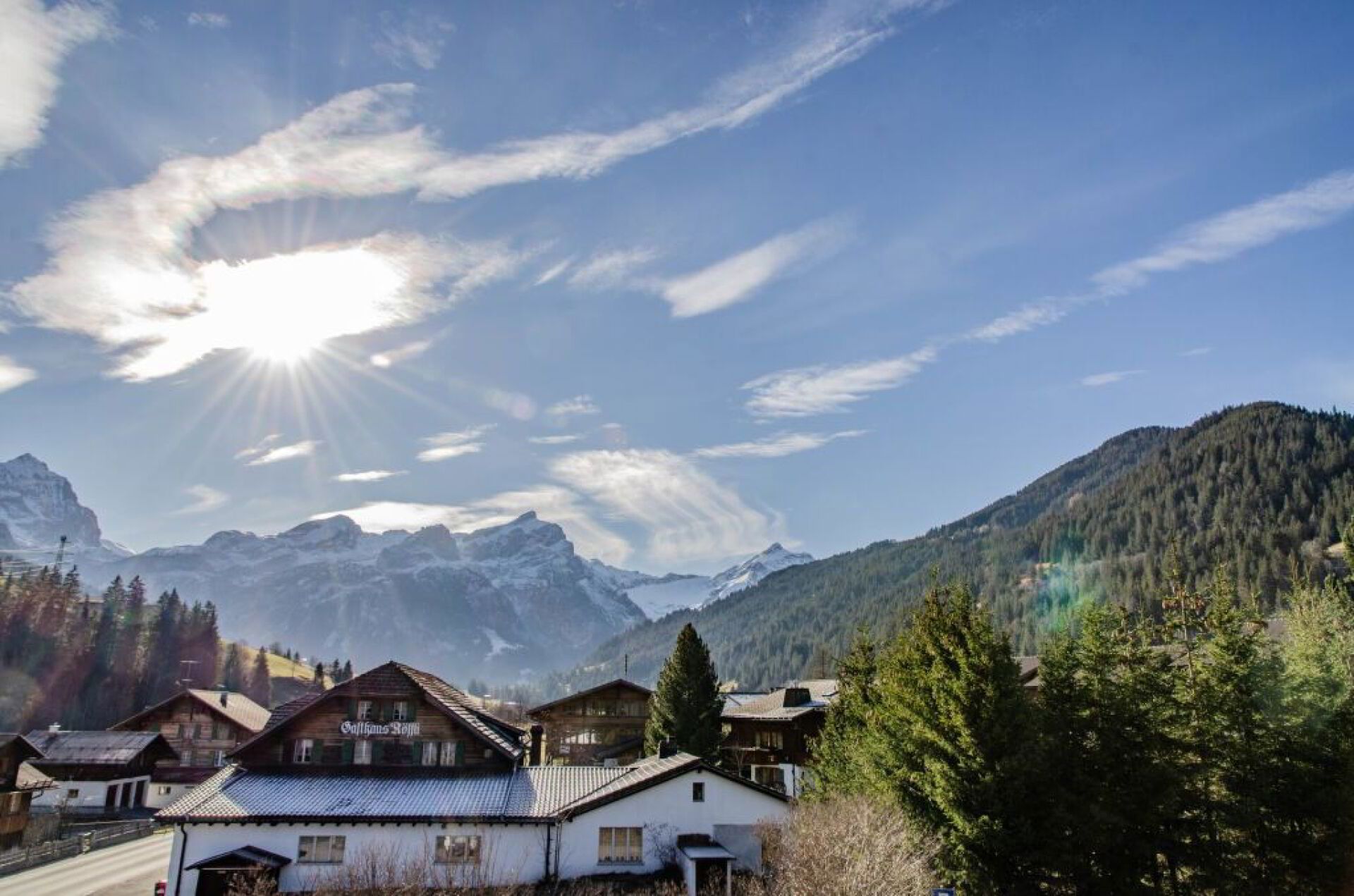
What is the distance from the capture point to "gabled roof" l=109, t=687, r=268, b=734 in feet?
273

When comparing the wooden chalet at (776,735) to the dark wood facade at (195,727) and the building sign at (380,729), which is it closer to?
the building sign at (380,729)

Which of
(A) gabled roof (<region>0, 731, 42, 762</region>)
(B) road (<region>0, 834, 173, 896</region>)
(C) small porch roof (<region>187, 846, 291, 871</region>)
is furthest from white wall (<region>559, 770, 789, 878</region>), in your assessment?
(A) gabled roof (<region>0, 731, 42, 762</region>)

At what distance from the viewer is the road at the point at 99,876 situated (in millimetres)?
44312

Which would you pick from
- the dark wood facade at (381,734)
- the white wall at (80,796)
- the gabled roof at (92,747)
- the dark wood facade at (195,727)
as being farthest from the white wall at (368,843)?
the dark wood facade at (195,727)

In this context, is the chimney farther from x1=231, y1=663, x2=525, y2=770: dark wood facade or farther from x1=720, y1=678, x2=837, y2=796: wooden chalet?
x1=231, y1=663, x2=525, y2=770: dark wood facade

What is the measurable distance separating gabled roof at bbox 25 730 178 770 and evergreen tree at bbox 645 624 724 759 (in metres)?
49.7

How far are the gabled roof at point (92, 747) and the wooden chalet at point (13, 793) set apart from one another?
14.3m

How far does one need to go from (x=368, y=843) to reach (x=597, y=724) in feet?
151

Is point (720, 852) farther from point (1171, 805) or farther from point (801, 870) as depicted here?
point (1171, 805)

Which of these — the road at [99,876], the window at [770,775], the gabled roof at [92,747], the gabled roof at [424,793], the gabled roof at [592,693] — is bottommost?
the road at [99,876]

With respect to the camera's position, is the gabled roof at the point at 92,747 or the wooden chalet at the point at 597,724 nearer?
the gabled roof at the point at 92,747

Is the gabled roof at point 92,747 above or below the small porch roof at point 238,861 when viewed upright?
above

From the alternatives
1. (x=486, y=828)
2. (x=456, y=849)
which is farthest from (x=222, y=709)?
(x=486, y=828)

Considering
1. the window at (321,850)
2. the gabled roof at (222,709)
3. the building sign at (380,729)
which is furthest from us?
the gabled roof at (222,709)
